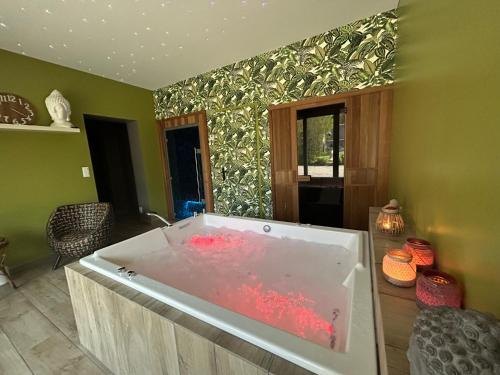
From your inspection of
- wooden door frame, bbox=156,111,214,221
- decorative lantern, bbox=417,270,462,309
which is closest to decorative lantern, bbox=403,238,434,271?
decorative lantern, bbox=417,270,462,309

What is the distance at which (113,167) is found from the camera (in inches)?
176

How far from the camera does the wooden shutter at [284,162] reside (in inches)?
106

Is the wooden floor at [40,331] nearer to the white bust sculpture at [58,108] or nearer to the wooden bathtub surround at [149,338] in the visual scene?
the wooden bathtub surround at [149,338]

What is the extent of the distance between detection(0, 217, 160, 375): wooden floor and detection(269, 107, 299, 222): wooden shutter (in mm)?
2286

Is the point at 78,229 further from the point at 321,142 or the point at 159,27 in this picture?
the point at 321,142

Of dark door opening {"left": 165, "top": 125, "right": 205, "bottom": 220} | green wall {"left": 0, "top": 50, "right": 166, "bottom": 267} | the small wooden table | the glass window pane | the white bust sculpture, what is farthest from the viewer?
dark door opening {"left": 165, "top": 125, "right": 205, "bottom": 220}

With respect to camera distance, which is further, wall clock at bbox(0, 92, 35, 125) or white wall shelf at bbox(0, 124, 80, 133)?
wall clock at bbox(0, 92, 35, 125)

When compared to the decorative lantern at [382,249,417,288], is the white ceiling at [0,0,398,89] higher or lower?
higher

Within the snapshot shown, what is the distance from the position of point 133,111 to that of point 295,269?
3520 mm

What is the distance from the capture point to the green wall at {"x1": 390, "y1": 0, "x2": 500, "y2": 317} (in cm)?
54

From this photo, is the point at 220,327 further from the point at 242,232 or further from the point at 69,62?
the point at 69,62

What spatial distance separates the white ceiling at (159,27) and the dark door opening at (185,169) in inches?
49.0

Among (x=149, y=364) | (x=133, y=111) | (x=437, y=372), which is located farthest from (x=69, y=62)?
(x=437, y=372)

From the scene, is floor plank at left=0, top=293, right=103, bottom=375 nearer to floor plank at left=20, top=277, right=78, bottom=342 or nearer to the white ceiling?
floor plank at left=20, top=277, right=78, bottom=342
